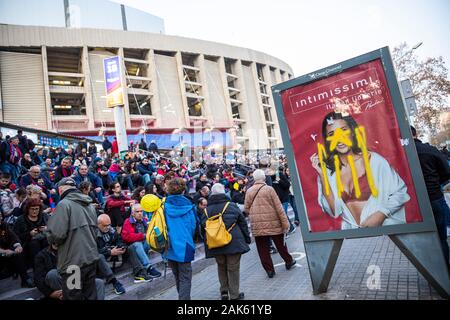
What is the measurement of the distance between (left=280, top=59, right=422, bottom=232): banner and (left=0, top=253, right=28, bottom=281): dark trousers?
4.39m

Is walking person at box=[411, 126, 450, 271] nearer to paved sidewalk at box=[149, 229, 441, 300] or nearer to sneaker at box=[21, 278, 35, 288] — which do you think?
paved sidewalk at box=[149, 229, 441, 300]

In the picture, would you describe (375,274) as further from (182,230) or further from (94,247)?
(94,247)

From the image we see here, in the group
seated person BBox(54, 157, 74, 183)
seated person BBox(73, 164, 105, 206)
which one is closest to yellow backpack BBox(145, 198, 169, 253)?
seated person BBox(73, 164, 105, 206)

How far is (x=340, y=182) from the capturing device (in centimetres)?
349

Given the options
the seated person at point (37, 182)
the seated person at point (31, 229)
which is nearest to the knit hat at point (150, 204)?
the seated person at point (31, 229)

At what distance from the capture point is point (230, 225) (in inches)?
157

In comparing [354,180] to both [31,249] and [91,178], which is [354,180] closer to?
[31,249]

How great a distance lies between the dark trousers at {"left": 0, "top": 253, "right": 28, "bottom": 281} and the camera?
4.33 metres

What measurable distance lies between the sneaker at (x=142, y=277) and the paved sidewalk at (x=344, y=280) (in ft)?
1.17

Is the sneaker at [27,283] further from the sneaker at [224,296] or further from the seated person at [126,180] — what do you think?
the seated person at [126,180]

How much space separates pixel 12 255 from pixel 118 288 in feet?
5.58

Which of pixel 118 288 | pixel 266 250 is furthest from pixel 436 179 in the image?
pixel 118 288
